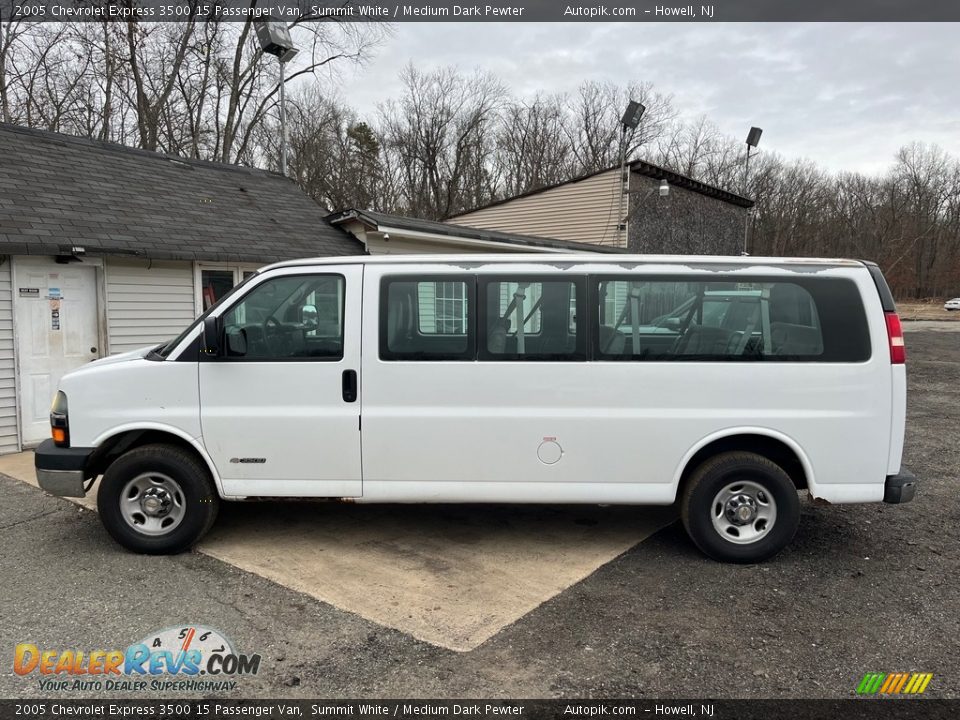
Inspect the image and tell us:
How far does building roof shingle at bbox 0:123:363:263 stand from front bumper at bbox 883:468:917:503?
8.37 meters

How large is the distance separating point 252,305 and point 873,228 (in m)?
62.5

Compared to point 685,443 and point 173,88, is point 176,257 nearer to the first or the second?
point 685,443

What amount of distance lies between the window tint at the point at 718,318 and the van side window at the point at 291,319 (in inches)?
71.6

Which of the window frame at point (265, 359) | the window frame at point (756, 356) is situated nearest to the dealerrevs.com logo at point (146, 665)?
the window frame at point (265, 359)

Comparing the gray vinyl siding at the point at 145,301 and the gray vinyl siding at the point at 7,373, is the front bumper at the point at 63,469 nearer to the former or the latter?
the gray vinyl siding at the point at 7,373

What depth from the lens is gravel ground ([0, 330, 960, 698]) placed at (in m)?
2.97

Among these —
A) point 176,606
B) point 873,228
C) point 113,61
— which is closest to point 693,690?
point 176,606

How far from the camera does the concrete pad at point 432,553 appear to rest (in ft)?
12.0

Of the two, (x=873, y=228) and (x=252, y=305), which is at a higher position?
(x=873, y=228)

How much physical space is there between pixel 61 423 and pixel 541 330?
11.1ft

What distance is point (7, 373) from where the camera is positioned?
289 inches

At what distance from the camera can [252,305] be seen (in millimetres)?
4258

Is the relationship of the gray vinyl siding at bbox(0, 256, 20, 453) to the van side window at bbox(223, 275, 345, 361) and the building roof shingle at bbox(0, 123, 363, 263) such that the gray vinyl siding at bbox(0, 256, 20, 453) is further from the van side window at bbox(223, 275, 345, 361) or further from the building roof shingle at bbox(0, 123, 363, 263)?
the van side window at bbox(223, 275, 345, 361)

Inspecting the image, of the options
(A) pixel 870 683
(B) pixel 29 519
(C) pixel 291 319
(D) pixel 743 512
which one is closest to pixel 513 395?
(C) pixel 291 319
